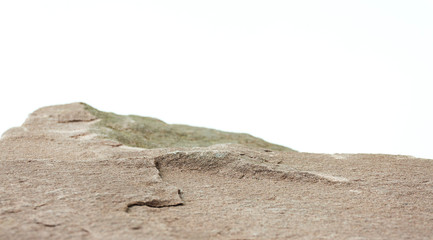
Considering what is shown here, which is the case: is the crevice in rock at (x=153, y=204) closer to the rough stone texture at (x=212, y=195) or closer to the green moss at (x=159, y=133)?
the rough stone texture at (x=212, y=195)

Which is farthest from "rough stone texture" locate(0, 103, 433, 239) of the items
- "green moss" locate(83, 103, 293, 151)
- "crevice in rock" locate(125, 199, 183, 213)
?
"green moss" locate(83, 103, 293, 151)

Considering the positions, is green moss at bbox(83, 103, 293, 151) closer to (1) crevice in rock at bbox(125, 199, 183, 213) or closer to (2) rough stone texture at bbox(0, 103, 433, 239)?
(2) rough stone texture at bbox(0, 103, 433, 239)

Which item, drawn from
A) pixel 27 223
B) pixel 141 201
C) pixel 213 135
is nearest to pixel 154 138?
pixel 213 135

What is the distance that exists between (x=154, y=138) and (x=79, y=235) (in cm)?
274

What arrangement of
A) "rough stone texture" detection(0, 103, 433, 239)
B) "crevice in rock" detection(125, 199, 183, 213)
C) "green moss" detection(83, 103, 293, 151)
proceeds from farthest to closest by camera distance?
1. "green moss" detection(83, 103, 293, 151)
2. "crevice in rock" detection(125, 199, 183, 213)
3. "rough stone texture" detection(0, 103, 433, 239)

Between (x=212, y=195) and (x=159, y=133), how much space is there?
94.3 inches

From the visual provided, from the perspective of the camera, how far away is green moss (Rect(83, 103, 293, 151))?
393 cm

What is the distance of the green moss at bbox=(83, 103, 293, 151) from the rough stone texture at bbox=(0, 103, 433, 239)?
2.84 ft

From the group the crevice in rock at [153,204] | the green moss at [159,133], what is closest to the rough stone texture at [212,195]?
the crevice in rock at [153,204]

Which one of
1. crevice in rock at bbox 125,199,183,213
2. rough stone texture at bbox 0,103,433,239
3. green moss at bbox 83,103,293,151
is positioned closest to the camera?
rough stone texture at bbox 0,103,433,239

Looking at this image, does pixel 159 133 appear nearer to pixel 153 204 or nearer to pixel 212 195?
pixel 212 195

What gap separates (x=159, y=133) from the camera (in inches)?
173

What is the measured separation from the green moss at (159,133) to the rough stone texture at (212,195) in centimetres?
87

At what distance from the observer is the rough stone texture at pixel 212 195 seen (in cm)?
163
